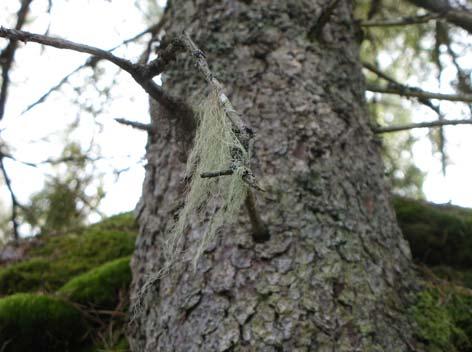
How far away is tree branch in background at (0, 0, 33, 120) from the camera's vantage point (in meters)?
2.95

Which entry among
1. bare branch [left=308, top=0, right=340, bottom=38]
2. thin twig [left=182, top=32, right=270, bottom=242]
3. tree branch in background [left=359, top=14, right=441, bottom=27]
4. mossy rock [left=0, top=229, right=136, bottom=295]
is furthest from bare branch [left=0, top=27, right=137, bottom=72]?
tree branch in background [left=359, top=14, right=441, bottom=27]

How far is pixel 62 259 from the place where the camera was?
331 centimetres

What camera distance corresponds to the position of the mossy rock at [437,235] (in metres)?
2.94

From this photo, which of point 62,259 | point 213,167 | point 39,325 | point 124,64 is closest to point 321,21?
point 124,64

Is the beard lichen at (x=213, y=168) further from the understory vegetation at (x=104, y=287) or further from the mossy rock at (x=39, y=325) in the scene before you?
the mossy rock at (x=39, y=325)

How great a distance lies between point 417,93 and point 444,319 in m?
1.10

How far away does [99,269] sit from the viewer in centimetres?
287

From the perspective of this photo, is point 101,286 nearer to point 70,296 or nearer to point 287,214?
point 70,296

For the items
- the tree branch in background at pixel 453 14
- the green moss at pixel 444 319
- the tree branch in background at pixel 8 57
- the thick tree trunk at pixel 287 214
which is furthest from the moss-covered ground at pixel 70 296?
the tree branch in background at pixel 453 14

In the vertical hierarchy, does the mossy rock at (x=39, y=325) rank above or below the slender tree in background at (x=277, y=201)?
below

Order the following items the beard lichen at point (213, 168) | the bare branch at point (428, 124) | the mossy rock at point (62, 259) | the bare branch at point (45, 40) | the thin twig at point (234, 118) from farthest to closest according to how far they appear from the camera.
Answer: the mossy rock at point (62, 259)
the bare branch at point (428, 124)
the bare branch at point (45, 40)
the beard lichen at point (213, 168)
the thin twig at point (234, 118)

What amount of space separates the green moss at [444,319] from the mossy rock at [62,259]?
6.02 ft

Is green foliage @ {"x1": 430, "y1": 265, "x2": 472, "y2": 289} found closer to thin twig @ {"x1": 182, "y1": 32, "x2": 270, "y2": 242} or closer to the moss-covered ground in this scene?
thin twig @ {"x1": 182, "y1": 32, "x2": 270, "y2": 242}

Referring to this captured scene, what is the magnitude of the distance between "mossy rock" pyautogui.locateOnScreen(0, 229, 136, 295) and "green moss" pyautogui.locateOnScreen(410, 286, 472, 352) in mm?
1835
